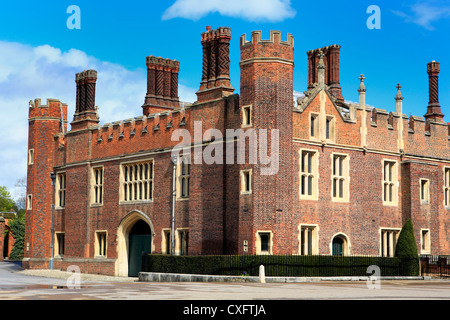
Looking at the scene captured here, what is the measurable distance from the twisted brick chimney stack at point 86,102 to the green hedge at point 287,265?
11.7m

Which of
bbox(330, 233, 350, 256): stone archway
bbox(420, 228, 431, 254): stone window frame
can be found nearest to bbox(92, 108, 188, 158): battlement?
bbox(330, 233, 350, 256): stone archway

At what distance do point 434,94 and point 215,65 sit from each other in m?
12.5

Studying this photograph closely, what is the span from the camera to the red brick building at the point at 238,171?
28.3 m

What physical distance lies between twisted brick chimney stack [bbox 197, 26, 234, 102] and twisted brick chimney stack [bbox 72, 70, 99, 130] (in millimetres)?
9332

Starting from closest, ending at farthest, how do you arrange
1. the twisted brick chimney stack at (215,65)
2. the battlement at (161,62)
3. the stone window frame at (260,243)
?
the stone window frame at (260,243) → the twisted brick chimney stack at (215,65) → the battlement at (161,62)

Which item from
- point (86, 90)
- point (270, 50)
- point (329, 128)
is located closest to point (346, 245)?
point (329, 128)

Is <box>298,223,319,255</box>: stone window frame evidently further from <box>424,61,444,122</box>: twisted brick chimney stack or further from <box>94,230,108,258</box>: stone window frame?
<box>94,230,108,258</box>: stone window frame

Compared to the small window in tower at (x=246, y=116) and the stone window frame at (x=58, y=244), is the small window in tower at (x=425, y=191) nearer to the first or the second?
the small window in tower at (x=246, y=116)

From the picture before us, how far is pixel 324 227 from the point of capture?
30.4 meters

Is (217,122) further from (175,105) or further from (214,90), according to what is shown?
(175,105)

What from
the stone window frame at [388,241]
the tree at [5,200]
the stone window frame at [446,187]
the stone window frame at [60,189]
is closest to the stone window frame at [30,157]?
the stone window frame at [60,189]

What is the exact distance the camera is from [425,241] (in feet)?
111

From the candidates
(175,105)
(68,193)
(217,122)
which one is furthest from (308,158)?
(68,193)
